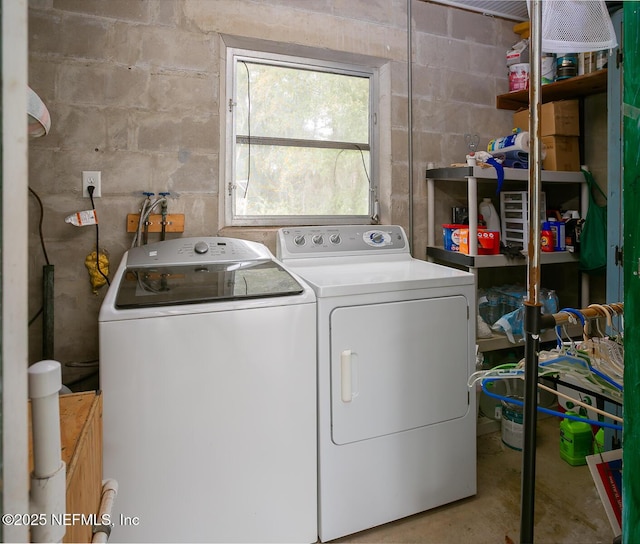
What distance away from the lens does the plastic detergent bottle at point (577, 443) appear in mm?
2080

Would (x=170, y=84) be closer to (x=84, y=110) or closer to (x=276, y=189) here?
(x=84, y=110)

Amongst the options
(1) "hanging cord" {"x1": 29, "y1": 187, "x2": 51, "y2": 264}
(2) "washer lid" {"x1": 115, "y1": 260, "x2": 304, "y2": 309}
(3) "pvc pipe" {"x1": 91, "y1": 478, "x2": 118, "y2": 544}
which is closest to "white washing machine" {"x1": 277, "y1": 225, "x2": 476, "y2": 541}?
(2) "washer lid" {"x1": 115, "y1": 260, "x2": 304, "y2": 309}

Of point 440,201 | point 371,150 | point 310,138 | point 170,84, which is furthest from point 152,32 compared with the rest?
point 440,201

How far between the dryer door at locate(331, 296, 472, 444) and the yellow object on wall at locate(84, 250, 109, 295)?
1.10 metres

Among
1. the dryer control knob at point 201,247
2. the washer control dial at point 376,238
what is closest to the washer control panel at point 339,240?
the washer control dial at point 376,238

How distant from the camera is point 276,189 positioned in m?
2.30

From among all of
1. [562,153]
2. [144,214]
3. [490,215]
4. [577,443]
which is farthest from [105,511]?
[562,153]

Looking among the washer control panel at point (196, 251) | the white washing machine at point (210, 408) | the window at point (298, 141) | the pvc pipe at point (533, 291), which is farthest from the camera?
the window at point (298, 141)

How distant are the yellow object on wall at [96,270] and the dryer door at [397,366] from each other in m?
1.10

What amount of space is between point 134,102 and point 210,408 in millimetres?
1442

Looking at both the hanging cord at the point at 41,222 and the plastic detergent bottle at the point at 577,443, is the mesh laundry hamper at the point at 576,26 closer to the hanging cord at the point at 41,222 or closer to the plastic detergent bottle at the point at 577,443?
the plastic detergent bottle at the point at 577,443

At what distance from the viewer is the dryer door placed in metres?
1.56

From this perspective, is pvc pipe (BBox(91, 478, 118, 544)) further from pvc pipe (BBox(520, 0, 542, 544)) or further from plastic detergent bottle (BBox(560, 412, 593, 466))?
plastic detergent bottle (BBox(560, 412, 593, 466))

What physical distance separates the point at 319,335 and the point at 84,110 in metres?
1.45
